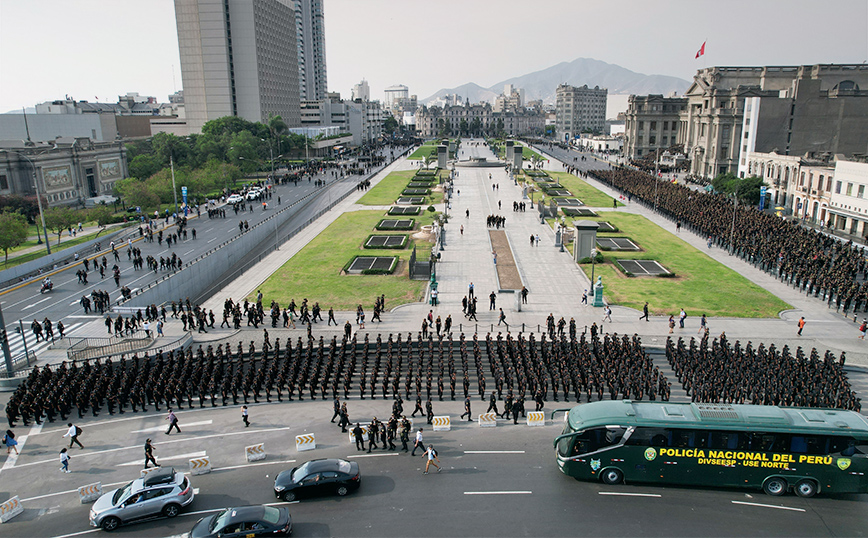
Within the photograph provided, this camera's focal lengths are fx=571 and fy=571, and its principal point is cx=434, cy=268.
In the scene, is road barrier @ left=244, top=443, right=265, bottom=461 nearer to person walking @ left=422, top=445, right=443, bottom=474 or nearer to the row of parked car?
the row of parked car

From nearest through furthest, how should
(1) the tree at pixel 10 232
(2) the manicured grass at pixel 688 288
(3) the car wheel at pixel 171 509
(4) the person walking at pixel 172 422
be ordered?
(3) the car wheel at pixel 171 509 < (4) the person walking at pixel 172 422 < (2) the manicured grass at pixel 688 288 < (1) the tree at pixel 10 232

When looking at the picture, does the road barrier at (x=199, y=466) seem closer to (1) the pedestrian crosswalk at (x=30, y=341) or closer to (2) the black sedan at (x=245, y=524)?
(2) the black sedan at (x=245, y=524)

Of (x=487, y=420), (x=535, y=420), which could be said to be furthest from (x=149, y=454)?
(x=535, y=420)

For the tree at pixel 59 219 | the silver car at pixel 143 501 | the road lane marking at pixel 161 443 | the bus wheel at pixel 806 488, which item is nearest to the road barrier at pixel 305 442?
the road lane marking at pixel 161 443

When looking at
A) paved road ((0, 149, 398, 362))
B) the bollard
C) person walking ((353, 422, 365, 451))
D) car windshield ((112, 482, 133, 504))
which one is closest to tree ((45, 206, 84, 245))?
paved road ((0, 149, 398, 362))

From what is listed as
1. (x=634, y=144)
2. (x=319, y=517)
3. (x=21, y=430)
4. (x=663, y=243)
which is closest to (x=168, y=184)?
(x=21, y=430)

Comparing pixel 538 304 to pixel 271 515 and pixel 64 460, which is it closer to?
pixel 271 515
